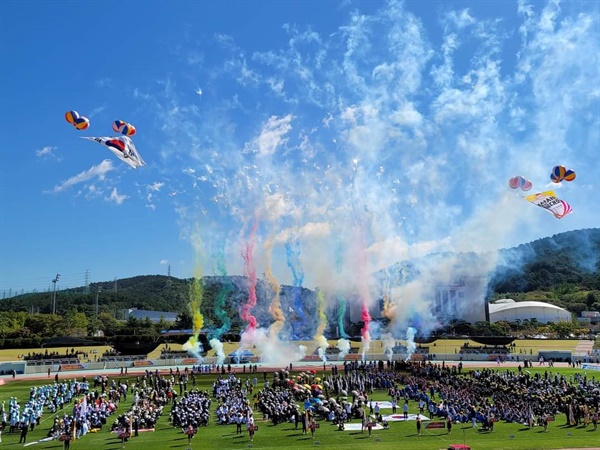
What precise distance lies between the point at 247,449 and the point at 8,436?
49.5 feet

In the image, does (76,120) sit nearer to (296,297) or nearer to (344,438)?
(344,438)

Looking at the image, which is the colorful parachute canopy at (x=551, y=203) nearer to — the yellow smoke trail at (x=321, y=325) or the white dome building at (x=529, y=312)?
the yellow smoke trail at (x=321, y=325)

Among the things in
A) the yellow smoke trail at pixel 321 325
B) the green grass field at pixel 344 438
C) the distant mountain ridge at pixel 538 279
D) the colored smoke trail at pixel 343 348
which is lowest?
the green grass field at pixel 344 438

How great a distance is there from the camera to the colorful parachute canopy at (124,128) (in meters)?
42.0

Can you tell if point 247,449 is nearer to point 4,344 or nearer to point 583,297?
point 4,344

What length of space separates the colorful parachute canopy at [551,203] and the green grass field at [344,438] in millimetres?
24316

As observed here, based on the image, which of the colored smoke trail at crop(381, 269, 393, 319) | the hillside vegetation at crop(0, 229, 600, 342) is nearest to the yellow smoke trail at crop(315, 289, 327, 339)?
the hillside vegetation at crop(0, 229, 600, 342)

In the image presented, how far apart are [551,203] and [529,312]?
102098mm

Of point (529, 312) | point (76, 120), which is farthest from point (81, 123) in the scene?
point (529, 312)

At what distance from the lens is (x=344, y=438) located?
28.8m

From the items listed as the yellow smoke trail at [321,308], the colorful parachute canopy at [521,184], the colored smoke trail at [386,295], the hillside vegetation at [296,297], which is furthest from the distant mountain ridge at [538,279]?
the colorful parachute canopy at [521,184]

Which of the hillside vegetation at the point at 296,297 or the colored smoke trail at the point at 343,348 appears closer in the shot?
the colored smoke trail at the point at 343,348

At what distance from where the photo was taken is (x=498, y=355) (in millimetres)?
71625

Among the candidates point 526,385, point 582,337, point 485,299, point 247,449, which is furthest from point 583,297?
point 247,449
